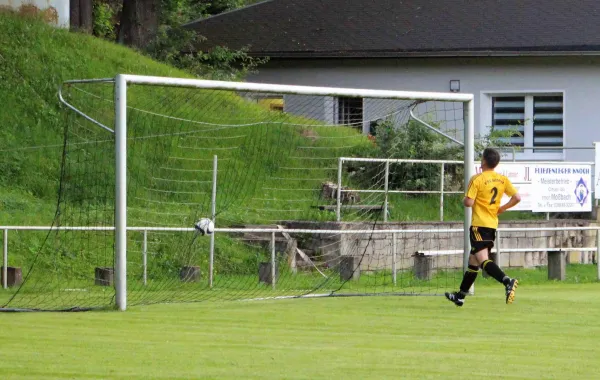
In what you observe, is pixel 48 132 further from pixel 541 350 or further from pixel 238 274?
pixel 541 350

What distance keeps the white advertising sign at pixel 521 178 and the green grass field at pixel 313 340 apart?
26.2ft

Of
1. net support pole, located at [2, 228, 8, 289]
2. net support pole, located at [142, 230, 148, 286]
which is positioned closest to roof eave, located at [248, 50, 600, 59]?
net support pole, located at [142, 230, 148, 286]

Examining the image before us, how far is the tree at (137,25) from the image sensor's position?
112 feet

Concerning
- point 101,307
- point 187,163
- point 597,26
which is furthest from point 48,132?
point 597,26

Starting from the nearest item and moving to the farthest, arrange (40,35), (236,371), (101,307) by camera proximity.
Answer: (236,371)
(101,307)
(40,35)

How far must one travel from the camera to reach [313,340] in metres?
10.7

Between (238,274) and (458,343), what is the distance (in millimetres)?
10503

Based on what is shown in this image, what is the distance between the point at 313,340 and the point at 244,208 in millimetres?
10394

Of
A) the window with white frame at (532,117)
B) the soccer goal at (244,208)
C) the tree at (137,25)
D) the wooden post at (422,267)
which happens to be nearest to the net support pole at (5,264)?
the soccer goal at (244,208)

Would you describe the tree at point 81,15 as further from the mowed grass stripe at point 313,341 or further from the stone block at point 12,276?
the mowed grass stripe at point 313,341

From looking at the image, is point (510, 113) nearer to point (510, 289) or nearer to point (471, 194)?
point (471, 194)

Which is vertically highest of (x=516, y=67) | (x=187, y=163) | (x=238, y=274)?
(x=516, y=67)

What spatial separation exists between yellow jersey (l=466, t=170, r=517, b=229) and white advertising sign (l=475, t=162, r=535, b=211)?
8.98m

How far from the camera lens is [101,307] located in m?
14.0
